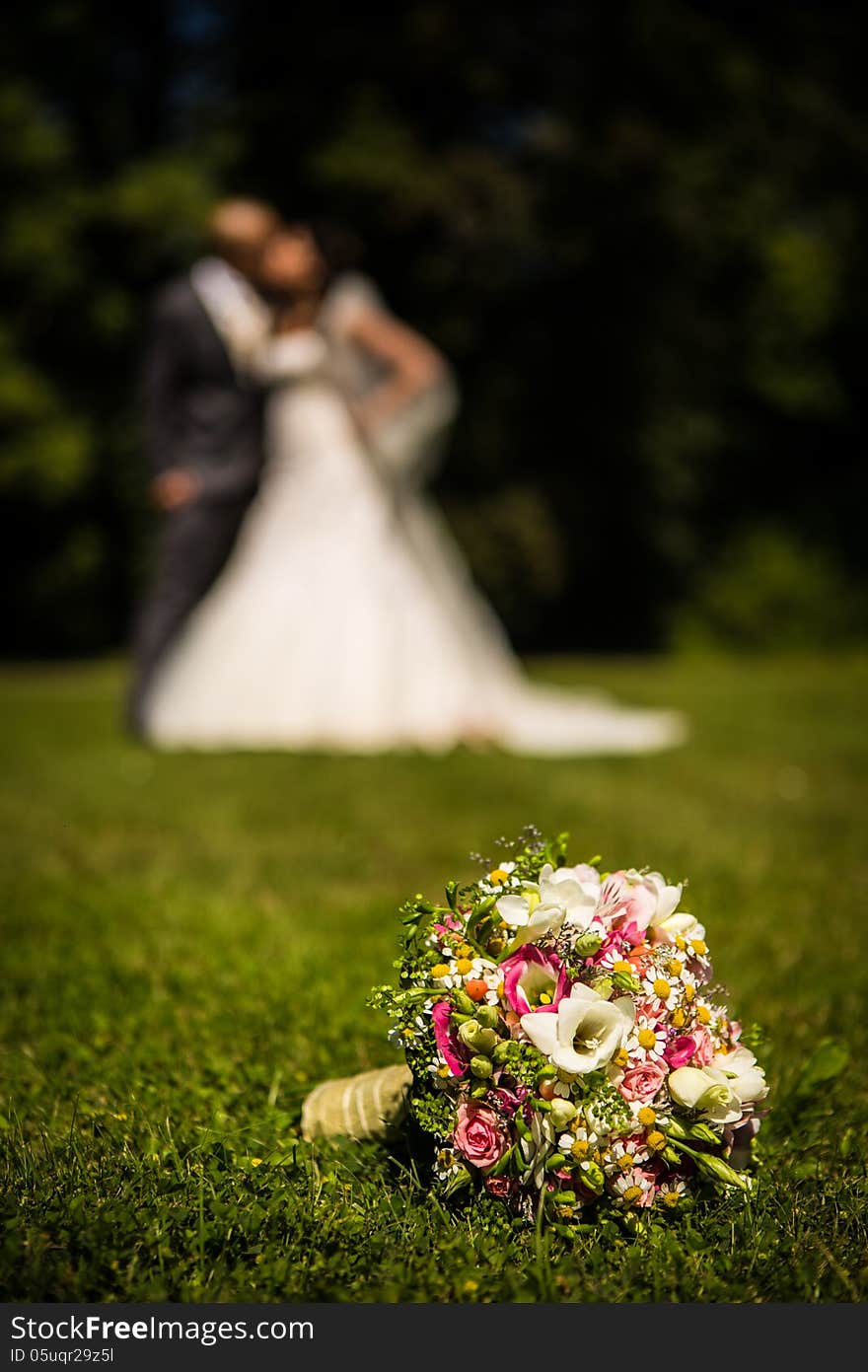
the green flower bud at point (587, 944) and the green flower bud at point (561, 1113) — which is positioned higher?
the green flower bud at point (587, 944)

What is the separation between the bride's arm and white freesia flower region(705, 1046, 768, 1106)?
6.65 m

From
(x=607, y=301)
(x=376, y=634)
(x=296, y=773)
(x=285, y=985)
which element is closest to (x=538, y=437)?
(x=607, y=301)

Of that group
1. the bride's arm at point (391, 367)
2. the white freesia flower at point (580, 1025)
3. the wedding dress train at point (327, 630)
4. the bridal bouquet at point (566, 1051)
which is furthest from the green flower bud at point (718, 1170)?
the bride's arm at point (391, 367)

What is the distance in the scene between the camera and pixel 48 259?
60.9ft

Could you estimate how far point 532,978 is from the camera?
176 cm

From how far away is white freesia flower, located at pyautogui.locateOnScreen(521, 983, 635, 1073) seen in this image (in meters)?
1.66

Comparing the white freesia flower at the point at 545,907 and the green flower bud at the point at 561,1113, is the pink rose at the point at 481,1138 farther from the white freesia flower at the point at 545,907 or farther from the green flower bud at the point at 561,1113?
the white freesia flower at the point at 545,907

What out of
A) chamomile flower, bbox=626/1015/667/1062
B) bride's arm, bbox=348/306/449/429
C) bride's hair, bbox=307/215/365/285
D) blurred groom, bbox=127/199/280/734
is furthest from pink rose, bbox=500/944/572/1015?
bride's hair, bbox=307/215/365/285

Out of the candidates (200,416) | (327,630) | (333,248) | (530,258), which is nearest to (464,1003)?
(327,630)

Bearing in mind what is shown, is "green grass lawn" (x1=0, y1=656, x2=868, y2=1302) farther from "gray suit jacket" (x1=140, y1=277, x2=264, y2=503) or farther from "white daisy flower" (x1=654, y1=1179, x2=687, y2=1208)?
"gray suit jacket" (x1=140, y1=277, x2=264, y2=503)

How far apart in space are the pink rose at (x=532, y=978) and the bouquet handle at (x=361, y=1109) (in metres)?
0.38

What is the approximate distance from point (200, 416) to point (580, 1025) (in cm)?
705

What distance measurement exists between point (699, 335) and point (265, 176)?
7.87m

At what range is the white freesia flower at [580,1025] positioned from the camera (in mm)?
1655
